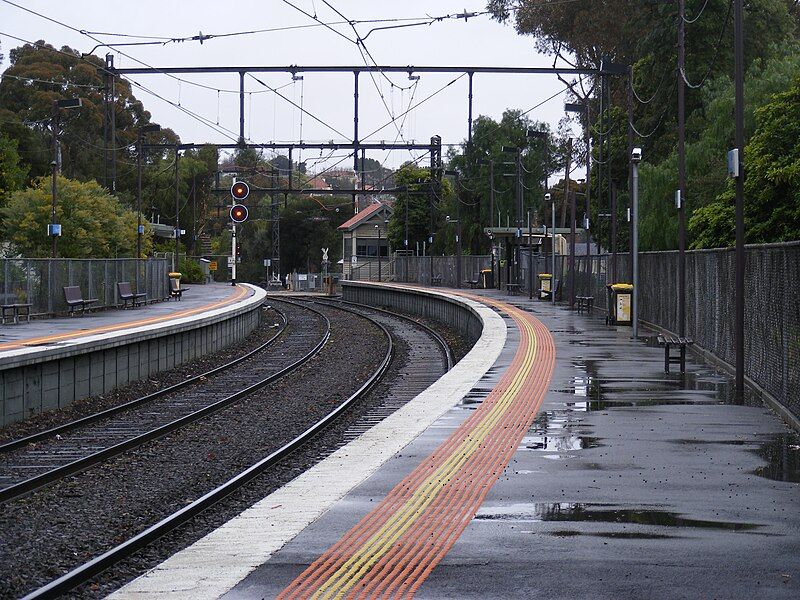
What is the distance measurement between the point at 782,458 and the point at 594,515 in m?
3.67

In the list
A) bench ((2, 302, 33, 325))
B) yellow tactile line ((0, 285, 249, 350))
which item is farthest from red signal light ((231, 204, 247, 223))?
bench ((2, 302, 33, 325))

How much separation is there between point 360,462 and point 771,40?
52603 mm

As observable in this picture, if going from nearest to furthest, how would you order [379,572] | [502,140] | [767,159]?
[379,572]
[767,159]
[502,140]

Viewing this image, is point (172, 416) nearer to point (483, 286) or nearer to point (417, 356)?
point (417, 356)

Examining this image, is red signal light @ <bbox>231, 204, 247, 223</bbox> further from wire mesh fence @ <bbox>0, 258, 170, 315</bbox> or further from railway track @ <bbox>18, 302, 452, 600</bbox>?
railway track @ <bbox>18, 302, 452, 600</bbox>

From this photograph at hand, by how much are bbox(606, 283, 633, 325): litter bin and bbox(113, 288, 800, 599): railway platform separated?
17222mm

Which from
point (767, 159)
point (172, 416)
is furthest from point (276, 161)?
point (172, 416)

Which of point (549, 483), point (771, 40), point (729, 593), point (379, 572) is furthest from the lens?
point (771, 40)

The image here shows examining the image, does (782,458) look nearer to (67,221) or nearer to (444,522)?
(444,522)

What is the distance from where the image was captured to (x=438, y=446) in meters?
13.3

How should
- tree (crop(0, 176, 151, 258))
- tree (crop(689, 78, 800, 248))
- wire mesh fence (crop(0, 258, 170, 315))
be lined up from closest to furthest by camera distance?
1. wire mesh fence (crop(0, 258, 170, 315))
2. tree (crop(689, 78, 800, 248))
3. tree (crop(0, 176, 151, 258))

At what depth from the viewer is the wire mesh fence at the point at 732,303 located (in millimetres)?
15227

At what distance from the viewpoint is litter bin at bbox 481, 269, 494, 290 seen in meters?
71.1

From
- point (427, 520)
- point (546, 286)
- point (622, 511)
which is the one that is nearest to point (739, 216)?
point (622, 511)
